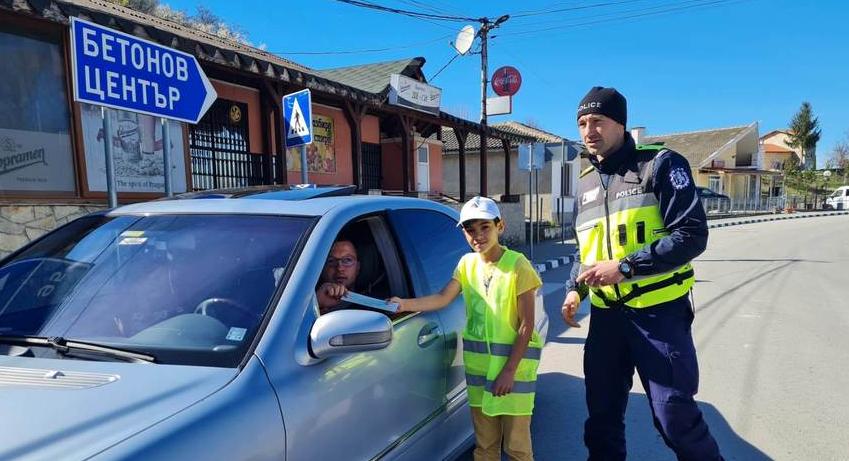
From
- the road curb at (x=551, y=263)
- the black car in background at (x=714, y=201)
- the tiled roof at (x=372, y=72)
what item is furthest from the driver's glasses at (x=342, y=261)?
the black car in background at (x=714, y=201)

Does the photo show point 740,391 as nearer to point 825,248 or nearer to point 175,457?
point 175,457

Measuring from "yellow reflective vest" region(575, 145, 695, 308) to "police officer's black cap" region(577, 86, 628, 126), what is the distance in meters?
0.20

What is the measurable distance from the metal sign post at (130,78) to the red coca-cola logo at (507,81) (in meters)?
14.3

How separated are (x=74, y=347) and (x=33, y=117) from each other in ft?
20.5

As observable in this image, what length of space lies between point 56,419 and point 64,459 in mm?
155

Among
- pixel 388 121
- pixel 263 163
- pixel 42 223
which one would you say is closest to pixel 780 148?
pixel 388 121

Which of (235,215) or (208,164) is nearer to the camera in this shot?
(235,215)

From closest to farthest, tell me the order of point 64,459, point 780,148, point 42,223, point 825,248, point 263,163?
point 64,459 → point 42,223 → point 263,163 → point 825,248 → point 780,148

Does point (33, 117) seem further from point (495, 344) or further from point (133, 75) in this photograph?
point (495, 344)

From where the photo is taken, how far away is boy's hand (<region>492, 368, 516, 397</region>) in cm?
222

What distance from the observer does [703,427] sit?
2129mm

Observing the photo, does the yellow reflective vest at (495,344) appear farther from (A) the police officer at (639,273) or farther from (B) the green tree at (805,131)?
(B) the green tree at (805,131)

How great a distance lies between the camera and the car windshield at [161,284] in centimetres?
160

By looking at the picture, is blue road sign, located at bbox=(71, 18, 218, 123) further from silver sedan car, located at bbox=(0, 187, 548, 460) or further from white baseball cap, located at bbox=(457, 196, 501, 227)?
white baseball cap, located at bbox=(457, 196, 501, 227)
